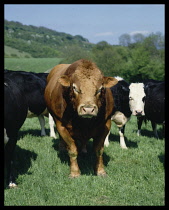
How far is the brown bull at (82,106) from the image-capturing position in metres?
4.65

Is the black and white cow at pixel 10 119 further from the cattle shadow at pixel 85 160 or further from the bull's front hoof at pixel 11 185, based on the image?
the cattle shadow at pixel 85 160

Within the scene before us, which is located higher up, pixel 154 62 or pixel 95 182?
pixel 154 62

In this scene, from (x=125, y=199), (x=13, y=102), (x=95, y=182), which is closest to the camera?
(x=125, y=199)

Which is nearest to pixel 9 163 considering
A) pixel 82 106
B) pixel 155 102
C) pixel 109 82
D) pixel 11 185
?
pixel 11 185

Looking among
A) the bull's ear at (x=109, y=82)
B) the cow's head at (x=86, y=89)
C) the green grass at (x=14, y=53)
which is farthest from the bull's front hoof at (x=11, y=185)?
the green grass at (x=14, y=53)

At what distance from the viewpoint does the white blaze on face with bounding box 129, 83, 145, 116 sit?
7.61 metres

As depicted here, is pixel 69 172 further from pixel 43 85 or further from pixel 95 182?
pixel 43 85

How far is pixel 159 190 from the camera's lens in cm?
462

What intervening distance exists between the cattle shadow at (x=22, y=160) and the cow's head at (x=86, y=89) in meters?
1.76

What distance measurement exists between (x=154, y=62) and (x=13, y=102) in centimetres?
5336

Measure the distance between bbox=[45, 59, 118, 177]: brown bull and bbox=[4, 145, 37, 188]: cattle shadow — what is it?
0.99 meters

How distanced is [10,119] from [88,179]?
1799 millimetres

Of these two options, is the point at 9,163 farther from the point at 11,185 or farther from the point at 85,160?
the point at 85,160

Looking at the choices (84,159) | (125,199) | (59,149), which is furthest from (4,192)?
(59,149)
